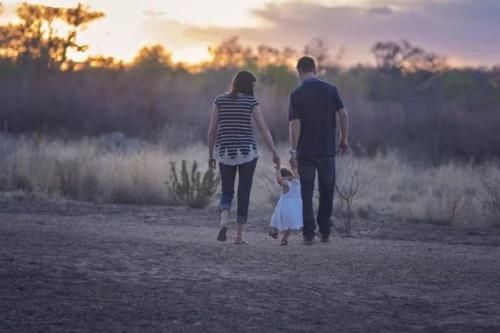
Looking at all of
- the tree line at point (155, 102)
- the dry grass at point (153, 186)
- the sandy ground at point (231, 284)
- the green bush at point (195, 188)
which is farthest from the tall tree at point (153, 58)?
the sandy ground at point (231, 284)

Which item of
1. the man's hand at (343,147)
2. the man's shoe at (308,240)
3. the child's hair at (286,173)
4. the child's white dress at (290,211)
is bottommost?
the man's shoe at (308,240)

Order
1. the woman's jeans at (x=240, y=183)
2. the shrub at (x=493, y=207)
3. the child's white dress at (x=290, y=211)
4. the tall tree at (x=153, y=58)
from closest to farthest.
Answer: the woman's jeans at (x=240, y=183) < the child's white dress at (x=290, y=211) < the shrub at (x=493, y=207) < the tall tree at (x=153, y=58)

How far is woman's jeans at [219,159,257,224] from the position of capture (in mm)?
10352

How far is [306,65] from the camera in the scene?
1065 centimetres

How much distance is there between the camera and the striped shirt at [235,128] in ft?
33.6

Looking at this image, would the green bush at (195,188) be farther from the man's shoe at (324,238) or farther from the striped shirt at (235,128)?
the striped shirt at (235,128)

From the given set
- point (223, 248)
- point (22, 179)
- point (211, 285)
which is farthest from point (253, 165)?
point (22, 179)

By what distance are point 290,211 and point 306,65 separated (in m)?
1.56

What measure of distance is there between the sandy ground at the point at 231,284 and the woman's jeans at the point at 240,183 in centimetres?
43

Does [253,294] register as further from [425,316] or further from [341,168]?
[341,168]

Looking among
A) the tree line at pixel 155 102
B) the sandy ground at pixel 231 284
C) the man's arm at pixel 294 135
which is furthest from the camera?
the tree line at pixel 155 102

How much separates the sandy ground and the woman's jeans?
43cm

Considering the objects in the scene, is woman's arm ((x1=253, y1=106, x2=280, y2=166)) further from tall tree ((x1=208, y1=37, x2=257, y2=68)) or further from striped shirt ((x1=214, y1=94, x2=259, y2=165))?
tall tree ((x1=208, y1=37, x2=257, y2=68))

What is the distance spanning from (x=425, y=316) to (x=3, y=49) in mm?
36897
